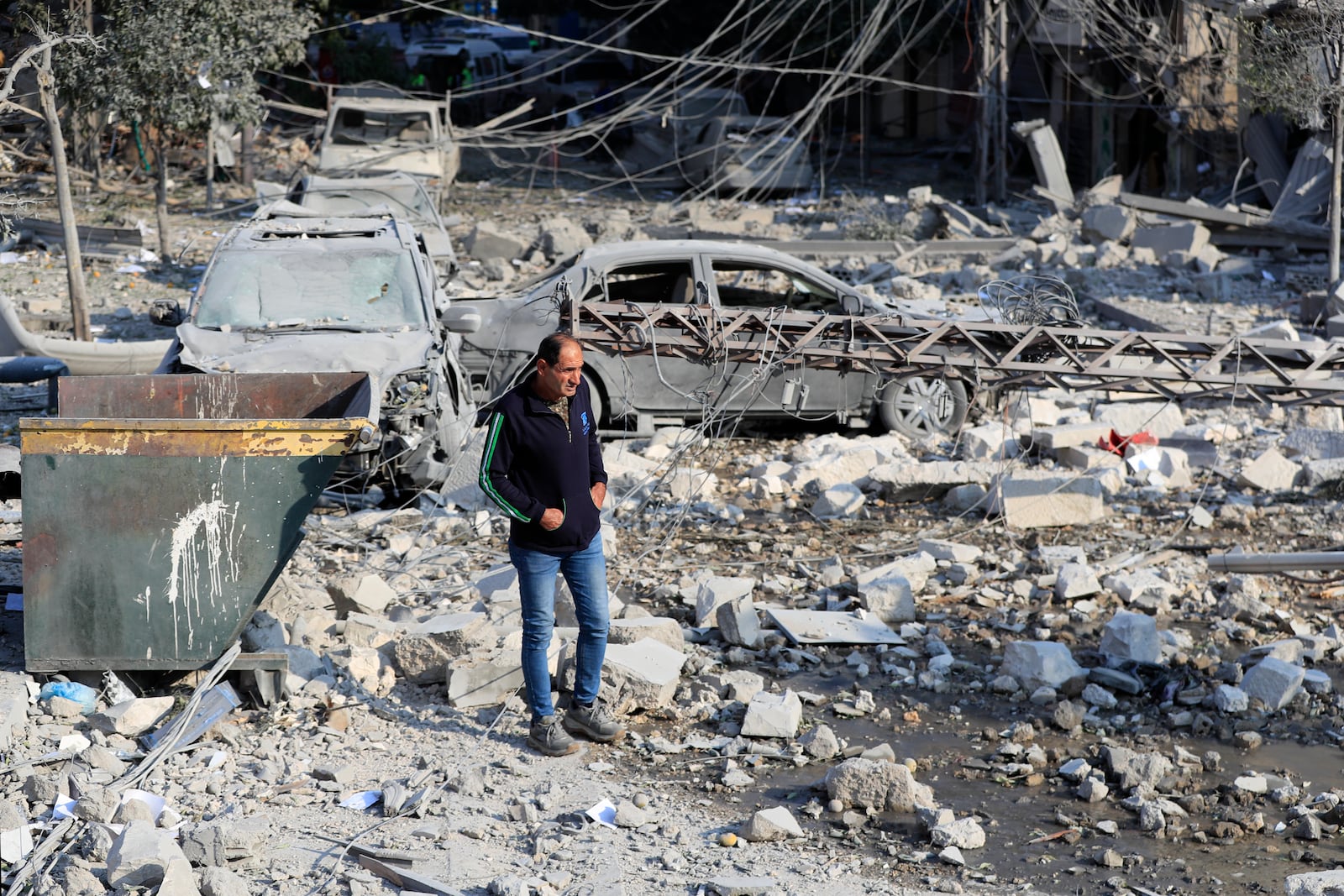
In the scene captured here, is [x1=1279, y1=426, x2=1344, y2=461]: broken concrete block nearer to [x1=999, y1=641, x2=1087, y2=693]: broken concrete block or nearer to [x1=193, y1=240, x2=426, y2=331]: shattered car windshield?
[x1=999, y1=641, x2=1087, y2=693]: broken concrete block

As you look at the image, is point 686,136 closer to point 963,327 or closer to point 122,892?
point 963,327

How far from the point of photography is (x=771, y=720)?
18.7 ft

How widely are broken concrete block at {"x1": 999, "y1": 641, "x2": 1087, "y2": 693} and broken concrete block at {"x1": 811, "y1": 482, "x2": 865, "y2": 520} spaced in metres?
2.62

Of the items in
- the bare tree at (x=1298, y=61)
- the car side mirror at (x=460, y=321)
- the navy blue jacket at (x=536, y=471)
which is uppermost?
the bare tree at (x=1298, y=61)

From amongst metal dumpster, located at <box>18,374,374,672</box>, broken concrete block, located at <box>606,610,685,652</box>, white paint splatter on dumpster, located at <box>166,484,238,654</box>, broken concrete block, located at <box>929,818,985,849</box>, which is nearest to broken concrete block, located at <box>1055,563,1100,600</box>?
broken concrete block, located at <box>606,610,685,652</box>

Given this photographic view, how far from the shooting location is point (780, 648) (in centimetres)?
670

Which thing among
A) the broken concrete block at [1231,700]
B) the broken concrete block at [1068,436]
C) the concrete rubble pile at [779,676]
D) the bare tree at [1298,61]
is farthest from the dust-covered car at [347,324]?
the bare tree at [1298,61]

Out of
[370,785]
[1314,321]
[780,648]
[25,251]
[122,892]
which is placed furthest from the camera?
[25,251]

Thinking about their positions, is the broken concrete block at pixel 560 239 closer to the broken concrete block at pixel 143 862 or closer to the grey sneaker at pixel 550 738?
the grey sneaker at pixel 550 738

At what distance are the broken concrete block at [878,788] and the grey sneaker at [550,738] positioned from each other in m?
1.14

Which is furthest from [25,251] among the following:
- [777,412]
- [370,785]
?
[370,785]

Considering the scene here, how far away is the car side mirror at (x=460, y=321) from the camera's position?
890 cm

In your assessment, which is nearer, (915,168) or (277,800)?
(277,800)

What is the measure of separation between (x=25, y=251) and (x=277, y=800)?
1481 centimetres
